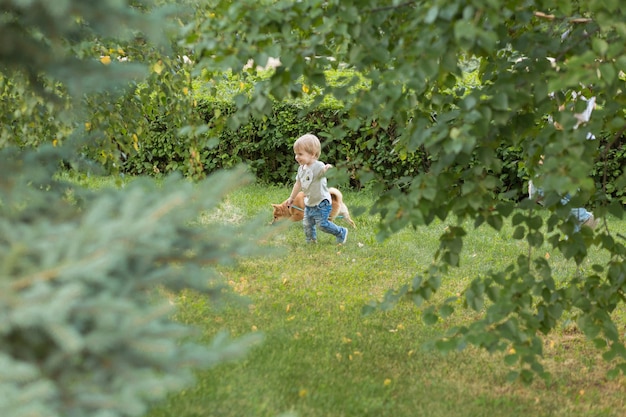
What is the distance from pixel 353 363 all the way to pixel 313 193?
10.1ft

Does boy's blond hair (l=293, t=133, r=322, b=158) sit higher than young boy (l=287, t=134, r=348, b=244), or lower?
higher

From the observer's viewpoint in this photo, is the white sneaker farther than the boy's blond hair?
Yes

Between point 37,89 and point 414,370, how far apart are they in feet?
8.56

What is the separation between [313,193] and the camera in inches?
278

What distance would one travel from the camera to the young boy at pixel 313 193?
7.02 meters

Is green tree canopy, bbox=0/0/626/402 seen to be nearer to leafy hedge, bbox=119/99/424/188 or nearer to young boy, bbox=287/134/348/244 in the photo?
young boy, bbox=287/134/348/244

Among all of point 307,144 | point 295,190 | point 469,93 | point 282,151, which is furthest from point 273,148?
point 469,93

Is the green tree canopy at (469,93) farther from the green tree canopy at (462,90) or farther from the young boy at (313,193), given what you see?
the young boy at (313,193)

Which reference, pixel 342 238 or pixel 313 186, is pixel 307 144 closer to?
pixel 313 186

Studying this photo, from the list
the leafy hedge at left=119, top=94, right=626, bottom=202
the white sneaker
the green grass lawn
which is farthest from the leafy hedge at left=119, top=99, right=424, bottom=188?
the green grass lawn

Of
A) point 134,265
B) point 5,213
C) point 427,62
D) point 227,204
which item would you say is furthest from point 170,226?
point 227,204

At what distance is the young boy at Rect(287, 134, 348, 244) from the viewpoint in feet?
23.0

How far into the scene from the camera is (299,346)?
4.29 m

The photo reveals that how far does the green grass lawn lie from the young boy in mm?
776
